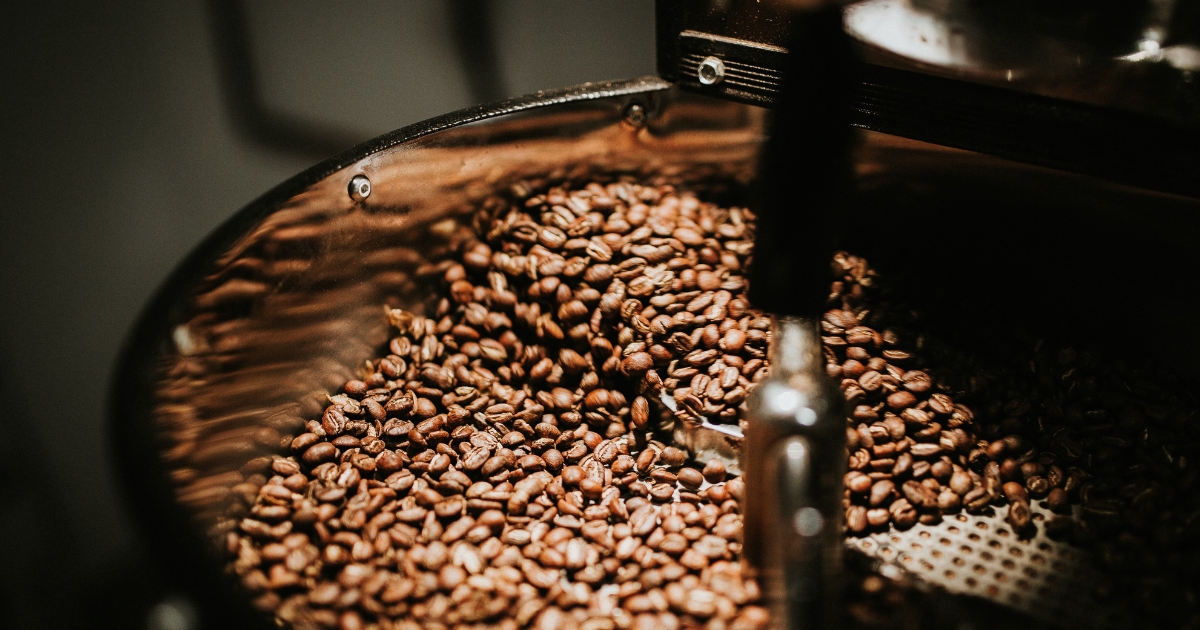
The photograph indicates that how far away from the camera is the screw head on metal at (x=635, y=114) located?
104cm

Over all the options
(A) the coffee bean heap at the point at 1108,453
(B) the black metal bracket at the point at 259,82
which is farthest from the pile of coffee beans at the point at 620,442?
(B) the black metal bracket at the point at 259,82

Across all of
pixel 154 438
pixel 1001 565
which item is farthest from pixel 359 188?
pixel 1001 565

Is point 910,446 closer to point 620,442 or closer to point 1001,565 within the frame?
point 1001,565

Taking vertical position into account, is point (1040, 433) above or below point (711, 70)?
below

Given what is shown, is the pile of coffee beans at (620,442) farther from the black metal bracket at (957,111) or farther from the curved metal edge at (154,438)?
the black metal bracket at (957,111)

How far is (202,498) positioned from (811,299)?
59 cm

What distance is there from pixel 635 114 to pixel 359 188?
1.23ft

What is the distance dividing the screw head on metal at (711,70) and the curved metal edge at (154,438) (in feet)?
1.13

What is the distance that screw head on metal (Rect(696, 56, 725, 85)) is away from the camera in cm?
98

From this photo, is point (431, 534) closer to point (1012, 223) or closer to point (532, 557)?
point (532, 557)

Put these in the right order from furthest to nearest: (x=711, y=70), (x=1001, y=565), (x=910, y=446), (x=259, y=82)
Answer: (x=259, y=82)
(x=711, y=70)
(x=910, y=446)
(x=1001, y=565)

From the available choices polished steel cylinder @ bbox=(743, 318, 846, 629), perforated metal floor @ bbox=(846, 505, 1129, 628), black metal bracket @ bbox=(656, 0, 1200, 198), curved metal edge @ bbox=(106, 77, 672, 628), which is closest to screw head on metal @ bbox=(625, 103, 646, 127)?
black metal bracket @ bbox=(656, 0, 1200, 198)

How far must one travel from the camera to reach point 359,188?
0.91 metres

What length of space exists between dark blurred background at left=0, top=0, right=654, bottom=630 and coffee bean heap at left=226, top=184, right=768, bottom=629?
1.35 feet
